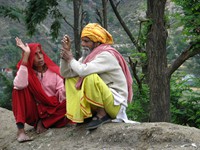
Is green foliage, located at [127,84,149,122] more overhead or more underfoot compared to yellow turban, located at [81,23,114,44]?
more underfoot

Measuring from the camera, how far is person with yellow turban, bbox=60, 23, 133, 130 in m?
4.73

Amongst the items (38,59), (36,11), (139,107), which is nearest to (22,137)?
(38,59)

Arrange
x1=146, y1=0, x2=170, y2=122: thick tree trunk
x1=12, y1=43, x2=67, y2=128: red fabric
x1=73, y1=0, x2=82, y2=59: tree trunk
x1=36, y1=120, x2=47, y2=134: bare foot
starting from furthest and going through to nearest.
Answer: x1=73, y1=0, x2=82, y2=59: tree trunk < x1=146, y1=0, x2=170, y2=122: thick tree trunk < x1=36, y1=120, x2=47, y2=134: bare foot < x1=12, y1=43, x2=67, y2=128: red fabric

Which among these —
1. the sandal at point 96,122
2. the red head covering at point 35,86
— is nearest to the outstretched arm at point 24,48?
the red head covering at point 35,86

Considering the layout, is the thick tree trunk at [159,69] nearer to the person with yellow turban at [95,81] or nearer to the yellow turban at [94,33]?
the person with yellow turban at [95,81]

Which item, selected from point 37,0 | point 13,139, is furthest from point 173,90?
point 13,139

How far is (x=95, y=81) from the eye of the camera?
15.4 ft

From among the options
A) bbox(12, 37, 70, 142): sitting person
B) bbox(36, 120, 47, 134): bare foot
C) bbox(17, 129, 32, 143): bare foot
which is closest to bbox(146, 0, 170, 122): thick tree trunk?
bbox(12, 37, 70, 142): sitting person

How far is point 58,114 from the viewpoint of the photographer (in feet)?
18.1

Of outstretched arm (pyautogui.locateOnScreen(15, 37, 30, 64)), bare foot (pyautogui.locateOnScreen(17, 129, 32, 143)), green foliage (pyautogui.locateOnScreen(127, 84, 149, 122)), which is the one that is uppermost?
outstretched arm (pyautogui.locateOnScreen(15, 37, 30, 64))

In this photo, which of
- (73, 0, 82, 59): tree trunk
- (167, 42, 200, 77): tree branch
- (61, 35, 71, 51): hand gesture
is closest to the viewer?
(61, 35, 71, 51): hand gesture

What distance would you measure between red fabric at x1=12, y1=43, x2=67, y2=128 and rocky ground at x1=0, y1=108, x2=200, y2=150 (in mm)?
175

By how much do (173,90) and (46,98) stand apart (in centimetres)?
510

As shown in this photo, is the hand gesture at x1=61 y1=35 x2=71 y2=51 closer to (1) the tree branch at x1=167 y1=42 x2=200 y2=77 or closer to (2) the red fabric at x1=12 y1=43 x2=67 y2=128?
(2) the red fabric at x1=12 y1=43 x2=67 y2=128
